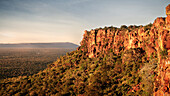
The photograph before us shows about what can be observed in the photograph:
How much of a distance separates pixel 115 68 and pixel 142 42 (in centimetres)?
1117

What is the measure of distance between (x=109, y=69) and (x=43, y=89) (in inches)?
896

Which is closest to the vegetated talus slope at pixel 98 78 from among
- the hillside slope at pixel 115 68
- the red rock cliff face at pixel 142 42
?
the hillside slope at pixel 115 68

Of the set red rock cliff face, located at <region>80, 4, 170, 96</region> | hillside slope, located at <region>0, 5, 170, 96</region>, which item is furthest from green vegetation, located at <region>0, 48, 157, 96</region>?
red rock cliff face, located at <region>80, 4, 170, 96</region>

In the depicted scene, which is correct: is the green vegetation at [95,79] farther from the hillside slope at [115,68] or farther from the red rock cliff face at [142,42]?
the red rock cliff face at [142,42]

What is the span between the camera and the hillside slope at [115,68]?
87.5ft

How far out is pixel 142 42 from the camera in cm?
3784

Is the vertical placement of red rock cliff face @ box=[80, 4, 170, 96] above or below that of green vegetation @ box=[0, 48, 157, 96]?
above

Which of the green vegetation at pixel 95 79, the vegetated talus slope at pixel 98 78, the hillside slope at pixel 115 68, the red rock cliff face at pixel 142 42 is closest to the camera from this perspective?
the red rock cliff face at pixel 142 42

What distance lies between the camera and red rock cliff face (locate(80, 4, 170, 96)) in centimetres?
2184

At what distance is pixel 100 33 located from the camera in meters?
52.7

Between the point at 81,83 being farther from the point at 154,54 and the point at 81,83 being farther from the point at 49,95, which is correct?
the point at 154,54

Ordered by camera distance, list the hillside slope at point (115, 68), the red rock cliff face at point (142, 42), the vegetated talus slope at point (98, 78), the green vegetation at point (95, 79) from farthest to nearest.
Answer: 1. the green vegetation at point (95, 79)
2. the vegetated talus slope at point (98, 78)
3. the hillside slope at point (115, 68)
4. the red rock cliff face at point (142, 42)

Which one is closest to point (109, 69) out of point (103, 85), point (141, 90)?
point (103, 85)

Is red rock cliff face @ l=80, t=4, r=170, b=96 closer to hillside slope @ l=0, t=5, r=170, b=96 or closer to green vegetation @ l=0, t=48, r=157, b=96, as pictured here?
hillside slope @ l=0, t=5, r=170, b=96
